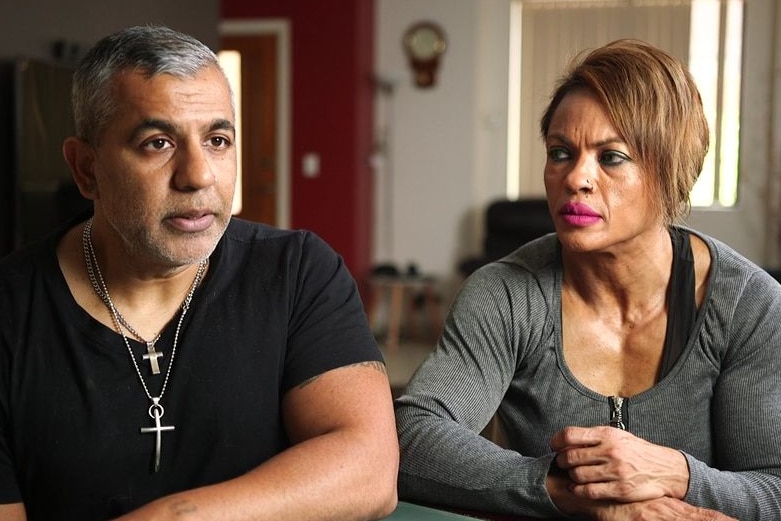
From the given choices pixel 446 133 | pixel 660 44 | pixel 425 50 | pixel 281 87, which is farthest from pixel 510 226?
pixel 281 87

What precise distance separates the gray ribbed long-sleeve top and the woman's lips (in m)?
0.16

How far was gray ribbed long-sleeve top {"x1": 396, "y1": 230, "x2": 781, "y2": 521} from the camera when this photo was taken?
4.86ft

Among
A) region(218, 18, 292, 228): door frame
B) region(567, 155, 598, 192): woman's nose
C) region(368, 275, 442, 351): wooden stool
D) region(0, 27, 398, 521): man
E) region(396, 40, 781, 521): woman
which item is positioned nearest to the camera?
region(0, 27, 398, 521): man

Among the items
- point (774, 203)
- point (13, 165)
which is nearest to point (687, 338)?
point (13, 165)

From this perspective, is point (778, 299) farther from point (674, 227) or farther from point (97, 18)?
point (97, 18)

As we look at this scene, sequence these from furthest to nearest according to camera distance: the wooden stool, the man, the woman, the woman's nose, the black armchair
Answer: the wooden stool, the black armchair, the woman's nose, the woman, the man

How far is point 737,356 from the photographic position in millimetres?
1605

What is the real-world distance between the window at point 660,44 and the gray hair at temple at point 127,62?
5.68 m

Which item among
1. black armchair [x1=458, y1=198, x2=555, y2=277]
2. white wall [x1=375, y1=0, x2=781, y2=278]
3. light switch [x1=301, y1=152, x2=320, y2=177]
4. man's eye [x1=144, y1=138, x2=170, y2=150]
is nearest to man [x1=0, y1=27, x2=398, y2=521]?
man's eye [x1=144, y1=138, x2=170, y2=150]

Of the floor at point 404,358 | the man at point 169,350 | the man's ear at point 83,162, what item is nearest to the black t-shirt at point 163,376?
the man at point 169,350

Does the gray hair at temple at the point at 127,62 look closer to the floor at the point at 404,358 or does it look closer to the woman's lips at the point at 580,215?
the woman's lips at the point at 580,215

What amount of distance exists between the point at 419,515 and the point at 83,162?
677 mm

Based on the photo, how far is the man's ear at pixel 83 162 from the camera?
4.48 ft

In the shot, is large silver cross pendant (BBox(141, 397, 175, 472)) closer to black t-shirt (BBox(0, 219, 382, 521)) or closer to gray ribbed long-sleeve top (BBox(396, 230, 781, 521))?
black t-shirt (BBox(0, 219, 382, 521))
